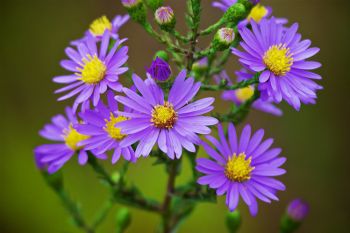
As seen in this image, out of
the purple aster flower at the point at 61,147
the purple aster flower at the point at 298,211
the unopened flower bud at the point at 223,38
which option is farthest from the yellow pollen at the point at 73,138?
the purple aster flower at the point at 298,211

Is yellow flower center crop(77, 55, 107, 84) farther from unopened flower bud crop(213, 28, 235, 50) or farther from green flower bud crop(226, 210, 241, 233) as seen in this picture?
green flower bud crop(226, 210, 241, 233)

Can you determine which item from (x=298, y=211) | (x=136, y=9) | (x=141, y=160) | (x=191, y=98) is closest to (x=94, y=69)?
(x=136, y=9)

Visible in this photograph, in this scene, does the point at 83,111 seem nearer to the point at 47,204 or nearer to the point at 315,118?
the point at 47,204

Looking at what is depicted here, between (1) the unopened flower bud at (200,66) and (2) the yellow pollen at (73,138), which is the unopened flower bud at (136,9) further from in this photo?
(2) the yellow pollen at (73,138)

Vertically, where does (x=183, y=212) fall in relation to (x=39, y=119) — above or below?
below

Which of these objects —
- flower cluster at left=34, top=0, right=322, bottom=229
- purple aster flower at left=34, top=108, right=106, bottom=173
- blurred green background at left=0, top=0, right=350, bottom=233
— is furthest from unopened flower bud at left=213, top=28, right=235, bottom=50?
blurred green background at left=0, top=0, right=350, bottom=233

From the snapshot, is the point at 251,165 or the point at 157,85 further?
the point at 251,165

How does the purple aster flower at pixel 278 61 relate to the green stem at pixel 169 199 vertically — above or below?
above

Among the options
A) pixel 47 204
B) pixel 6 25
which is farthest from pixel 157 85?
pixel 6 25
